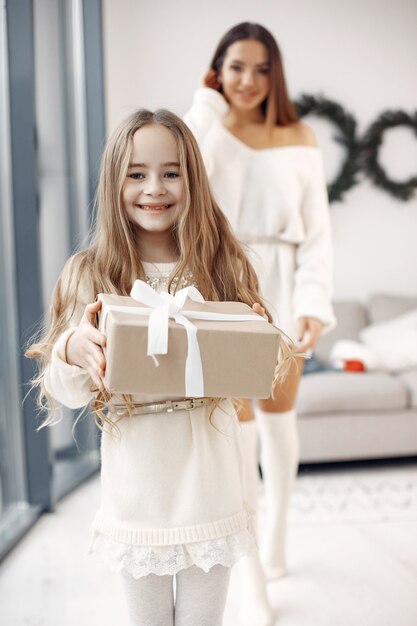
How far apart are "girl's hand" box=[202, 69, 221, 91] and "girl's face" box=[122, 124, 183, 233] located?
2.01ft

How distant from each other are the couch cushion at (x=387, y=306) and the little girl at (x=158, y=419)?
239 centimetres

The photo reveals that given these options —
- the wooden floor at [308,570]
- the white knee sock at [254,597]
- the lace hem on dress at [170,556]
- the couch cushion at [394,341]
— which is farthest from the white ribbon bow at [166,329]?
the couch cushion at [394,341]

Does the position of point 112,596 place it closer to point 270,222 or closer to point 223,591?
point 223,591

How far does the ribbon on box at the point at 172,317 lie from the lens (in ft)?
2.82

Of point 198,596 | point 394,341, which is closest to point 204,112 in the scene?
point 198,596

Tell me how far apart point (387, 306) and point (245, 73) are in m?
2.07

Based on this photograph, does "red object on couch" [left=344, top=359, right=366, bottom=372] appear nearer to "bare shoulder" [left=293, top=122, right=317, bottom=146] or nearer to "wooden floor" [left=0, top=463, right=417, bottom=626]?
"wooden floor" [left=0, top=463, right=417, bottom=626]

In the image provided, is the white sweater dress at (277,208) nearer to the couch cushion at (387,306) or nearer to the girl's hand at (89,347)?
the girl's hand at (89,347)

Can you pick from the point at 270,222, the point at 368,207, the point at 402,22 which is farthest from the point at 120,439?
the point at 402,22

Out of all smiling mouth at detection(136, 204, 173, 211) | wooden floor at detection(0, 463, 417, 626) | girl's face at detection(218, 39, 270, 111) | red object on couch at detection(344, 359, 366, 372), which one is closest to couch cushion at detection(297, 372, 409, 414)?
red object on couch at detection(344, 359, 366, 372)

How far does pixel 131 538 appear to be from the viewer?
1.01m

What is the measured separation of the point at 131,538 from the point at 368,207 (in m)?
2.95

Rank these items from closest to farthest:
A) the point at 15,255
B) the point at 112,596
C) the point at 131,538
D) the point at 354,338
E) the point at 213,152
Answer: the point at 131,538 → the point at 213,152 → the point at 112,596 → the point at 15,255 → the point at 354,338

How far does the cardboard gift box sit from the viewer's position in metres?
0.87
